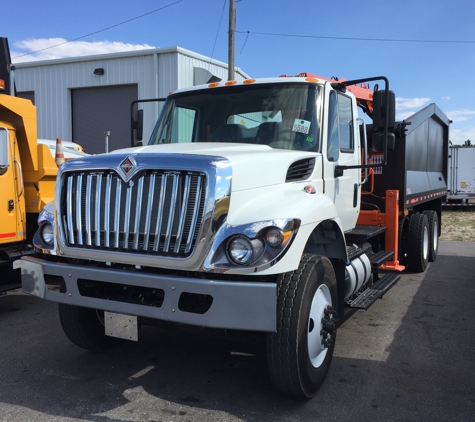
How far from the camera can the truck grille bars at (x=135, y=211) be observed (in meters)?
3.29

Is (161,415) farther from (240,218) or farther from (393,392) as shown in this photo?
(393,392)

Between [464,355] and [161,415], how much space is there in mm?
2921

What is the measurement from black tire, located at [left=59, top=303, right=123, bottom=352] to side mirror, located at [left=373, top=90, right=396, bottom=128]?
3015 mm

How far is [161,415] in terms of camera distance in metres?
3.50

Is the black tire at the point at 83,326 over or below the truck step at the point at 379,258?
below

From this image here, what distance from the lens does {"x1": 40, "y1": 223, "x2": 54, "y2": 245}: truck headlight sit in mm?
3893

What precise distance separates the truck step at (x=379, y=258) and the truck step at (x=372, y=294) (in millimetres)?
210

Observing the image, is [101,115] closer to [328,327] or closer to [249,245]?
[328,327]

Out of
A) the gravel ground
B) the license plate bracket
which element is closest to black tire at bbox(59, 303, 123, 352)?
the license plate bracket

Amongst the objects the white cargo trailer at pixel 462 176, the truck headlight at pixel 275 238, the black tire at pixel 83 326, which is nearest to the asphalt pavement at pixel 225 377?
the black tire at pixel 83 326

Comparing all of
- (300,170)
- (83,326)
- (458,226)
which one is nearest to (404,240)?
(300,170)

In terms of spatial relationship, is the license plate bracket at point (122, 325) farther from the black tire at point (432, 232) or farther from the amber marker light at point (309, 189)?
the black tire at point (432, 232)

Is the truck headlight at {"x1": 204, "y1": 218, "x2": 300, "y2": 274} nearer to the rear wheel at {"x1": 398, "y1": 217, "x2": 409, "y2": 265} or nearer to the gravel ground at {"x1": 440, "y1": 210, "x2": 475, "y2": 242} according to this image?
the rear wheel at {"x1": 398, "y1": 217, "x2": 409, "y2": 265}

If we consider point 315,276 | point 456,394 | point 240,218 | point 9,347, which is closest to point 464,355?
point 456,394
